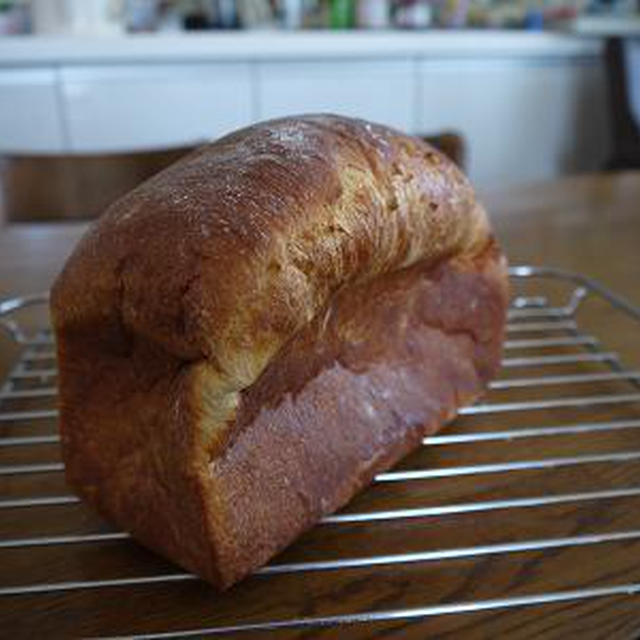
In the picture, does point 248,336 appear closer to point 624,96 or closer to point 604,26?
point 624,96

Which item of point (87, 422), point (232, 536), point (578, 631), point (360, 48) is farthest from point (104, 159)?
point (360, 48)

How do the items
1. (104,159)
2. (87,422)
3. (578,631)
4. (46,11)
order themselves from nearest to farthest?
1. (578,631)
2. (87,422)
3. (104,159)
4. (46,11)

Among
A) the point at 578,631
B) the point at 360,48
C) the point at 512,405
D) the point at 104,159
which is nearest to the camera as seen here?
the point at 578,631

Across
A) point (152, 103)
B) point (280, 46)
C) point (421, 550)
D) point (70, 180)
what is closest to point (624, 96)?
point (280, 46)

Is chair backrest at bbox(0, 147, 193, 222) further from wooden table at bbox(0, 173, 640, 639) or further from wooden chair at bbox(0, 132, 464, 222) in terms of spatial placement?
wooden table at bbox(0, 173, 640, 639)

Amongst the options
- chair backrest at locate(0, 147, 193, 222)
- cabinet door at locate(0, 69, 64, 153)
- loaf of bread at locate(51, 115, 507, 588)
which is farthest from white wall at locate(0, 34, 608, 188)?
loaf of bread at locate(51, 115, 507, 588)

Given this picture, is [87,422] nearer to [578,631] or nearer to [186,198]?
[186,198]
